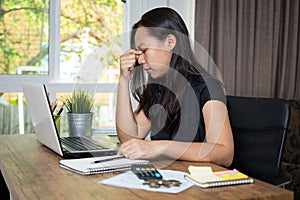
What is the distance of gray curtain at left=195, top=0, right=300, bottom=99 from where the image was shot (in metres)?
2.89

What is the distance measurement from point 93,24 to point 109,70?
32cm

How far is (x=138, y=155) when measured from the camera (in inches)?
52.1

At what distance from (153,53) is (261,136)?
592 millimetres

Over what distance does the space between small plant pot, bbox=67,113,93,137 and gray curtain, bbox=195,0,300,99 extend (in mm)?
1292

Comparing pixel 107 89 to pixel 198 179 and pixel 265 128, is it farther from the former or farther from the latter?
pixel 198 179

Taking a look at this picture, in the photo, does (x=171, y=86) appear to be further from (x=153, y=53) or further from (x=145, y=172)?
(x=145, y=172)

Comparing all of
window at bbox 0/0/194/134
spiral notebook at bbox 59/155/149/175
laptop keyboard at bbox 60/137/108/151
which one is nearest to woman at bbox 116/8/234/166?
laptop keyboard at bbox 60/137/108/151

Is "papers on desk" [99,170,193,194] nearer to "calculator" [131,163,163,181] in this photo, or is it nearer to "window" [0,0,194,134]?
"calculator" [131,163,163,181]

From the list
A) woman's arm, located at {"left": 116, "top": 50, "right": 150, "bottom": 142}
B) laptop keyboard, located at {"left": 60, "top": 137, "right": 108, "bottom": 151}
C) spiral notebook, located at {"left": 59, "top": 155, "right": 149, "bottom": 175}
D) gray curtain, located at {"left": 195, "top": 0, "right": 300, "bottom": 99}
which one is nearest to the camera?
spiral notebook, located at {"left": 59, "top": 155, "right": 149, "bottom": 175}

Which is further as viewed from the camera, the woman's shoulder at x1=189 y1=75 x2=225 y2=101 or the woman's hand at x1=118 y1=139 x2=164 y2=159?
the woman's shoulder at x1=189 y1=75 x2=225 y2=101

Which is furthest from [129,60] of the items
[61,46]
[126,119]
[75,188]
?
[61,46]

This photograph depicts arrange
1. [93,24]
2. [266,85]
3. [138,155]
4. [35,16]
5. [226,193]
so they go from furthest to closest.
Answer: [266,85], [93,24], [35,16], [138,155], [226,193]

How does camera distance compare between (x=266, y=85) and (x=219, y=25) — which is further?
(x=266, y=85)

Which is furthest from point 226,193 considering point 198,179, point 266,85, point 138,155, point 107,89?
point 266,85
